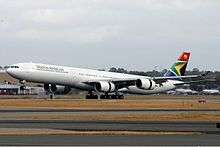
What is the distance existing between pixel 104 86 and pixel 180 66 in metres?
21.8

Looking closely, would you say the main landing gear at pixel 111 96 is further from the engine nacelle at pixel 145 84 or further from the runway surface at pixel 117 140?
the runway surface at pixel 117 140

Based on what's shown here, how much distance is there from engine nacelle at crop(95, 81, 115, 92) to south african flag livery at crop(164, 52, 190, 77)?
62.5ft

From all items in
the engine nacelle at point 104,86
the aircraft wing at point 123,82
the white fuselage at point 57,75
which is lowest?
the engine nacelle at point 104,86

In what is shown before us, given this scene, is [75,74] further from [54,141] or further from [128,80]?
[54,141]

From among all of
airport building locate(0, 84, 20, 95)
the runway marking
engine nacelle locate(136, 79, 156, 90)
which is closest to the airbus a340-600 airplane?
engine nacelle locate(136, 79, 156, 90)

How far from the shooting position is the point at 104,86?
87.2m

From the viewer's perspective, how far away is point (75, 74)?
87.1 meters

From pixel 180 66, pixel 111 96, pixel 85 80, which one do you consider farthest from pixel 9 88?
pixel 85 80

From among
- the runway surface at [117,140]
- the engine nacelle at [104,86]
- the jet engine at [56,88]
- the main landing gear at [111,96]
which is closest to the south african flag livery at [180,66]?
the main landing gear at [111,96]

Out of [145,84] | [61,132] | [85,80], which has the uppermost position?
[85,80]

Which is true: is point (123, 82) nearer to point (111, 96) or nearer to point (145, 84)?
point (111, 96)

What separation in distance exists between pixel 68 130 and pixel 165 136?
553 cm

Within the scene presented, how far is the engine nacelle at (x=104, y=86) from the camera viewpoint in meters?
87.1

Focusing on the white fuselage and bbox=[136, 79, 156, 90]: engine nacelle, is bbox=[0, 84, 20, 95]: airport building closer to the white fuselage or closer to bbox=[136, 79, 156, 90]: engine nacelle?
the white fuselage
